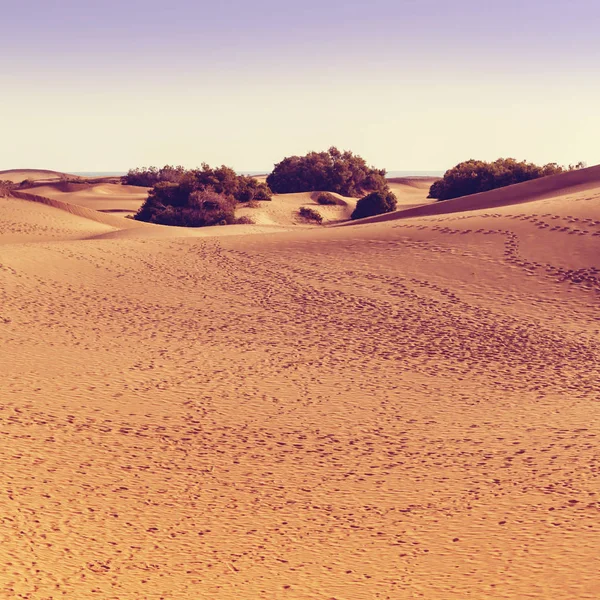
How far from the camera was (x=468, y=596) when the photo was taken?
19.4 ft

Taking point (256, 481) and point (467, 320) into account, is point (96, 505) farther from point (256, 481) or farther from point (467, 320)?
point (467, 320)

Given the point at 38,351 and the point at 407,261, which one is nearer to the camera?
the point at 38,351

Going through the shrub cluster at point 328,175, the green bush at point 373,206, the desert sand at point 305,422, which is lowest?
the desert sand at point 305,422

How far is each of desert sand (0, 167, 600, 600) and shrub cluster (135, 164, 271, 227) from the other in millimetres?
19249

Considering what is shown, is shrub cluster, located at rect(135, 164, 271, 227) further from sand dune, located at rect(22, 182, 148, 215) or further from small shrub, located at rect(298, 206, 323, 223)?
sand dune, located at rect(22, 182, 148, 215)

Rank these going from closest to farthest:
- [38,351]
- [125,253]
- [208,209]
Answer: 1. [38,351]
2. [125,253]
3. [208,209]

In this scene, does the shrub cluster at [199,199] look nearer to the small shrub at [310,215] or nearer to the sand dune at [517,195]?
the small shrub at [310,215]

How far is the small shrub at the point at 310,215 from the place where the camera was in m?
47.6

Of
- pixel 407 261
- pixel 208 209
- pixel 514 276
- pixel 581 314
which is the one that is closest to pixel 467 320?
pixel 581 314

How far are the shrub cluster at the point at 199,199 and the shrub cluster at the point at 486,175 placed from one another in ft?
40.2

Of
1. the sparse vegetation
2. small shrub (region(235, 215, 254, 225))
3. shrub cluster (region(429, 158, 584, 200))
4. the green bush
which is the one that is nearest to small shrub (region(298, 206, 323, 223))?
the green bush

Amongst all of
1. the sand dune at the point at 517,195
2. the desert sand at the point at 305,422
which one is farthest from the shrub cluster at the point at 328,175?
the desert sand at the point at 305,422

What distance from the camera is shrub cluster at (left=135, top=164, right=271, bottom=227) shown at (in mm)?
42031

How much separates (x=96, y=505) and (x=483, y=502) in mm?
3480
